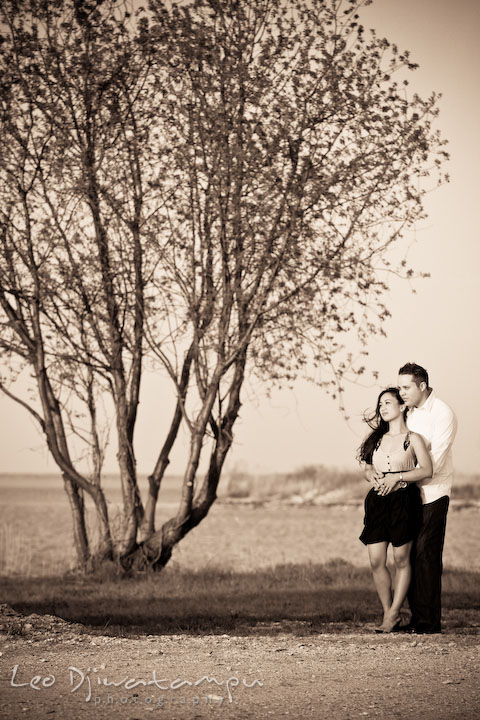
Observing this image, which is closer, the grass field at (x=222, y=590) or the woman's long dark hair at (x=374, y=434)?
the woman's long dark hair at (x=374, y=434)

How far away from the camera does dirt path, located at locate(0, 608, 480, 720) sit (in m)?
5.83

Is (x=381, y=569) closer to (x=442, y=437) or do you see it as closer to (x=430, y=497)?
(x=430, y=497)

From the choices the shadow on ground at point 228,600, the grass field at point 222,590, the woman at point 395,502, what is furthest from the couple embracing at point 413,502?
the grass field at point 222,590

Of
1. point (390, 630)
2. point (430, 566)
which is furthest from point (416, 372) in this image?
point (390, 630)

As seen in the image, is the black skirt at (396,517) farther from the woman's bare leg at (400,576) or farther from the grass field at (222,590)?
the grass field at (222,590)

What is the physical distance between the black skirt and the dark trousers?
111mm

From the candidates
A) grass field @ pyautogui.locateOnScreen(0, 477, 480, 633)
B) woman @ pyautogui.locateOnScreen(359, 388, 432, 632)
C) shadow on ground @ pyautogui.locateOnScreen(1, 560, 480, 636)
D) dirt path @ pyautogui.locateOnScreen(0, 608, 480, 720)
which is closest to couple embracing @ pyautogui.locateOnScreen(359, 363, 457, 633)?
woman @ pyautogui.locateOnScreen(359, 388, 432, 632)

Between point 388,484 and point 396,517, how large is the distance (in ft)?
1.00

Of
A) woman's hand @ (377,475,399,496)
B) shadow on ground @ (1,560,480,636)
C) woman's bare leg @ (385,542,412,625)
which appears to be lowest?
Result: shadow on ground @ (1,560,480,636)

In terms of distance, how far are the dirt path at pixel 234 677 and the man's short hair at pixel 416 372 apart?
88.8 inches

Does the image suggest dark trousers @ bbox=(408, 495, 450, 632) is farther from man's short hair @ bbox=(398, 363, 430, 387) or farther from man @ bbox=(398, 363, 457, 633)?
man's short hair @ bbox=(398, 363, 430, 387)

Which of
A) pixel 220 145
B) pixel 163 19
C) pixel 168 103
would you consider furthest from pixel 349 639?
pixel 163 19

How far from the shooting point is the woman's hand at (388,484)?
28.6 feet

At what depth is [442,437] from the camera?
8.78 meters
